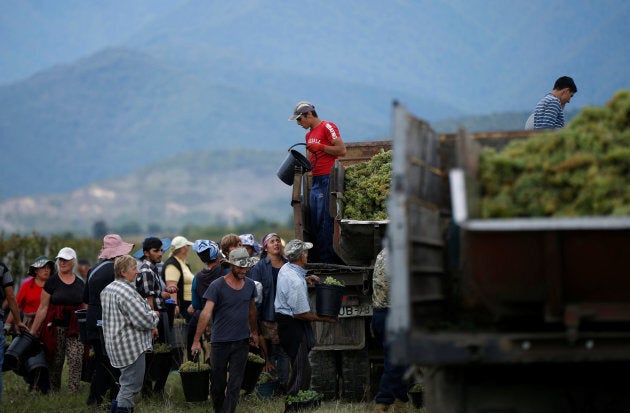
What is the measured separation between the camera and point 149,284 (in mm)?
11391

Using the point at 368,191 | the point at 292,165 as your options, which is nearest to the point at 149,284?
the point at 292,165

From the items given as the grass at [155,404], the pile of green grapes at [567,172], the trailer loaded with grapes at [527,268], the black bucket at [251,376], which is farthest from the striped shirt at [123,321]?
the pile of green grapes at [567,172]

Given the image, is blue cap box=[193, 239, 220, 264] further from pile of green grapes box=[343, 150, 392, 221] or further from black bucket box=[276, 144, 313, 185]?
pile of green grapes box=[343, 150, 392, 221]

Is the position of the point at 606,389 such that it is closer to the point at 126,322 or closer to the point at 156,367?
the point at 126,322

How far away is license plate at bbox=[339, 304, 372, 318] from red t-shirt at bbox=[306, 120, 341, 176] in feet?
7.27

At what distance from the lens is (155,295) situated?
11.4 meters

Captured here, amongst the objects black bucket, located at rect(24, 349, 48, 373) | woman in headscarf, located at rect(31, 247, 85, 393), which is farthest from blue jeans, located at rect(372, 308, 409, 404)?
black bucket, located at rect(24, 349, 48, 373)

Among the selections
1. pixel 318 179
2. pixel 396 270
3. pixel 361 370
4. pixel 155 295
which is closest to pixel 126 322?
pixel 155 295

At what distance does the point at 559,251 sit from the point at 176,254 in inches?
349

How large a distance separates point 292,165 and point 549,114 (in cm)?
359

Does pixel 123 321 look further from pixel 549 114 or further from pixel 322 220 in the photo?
pixel 549 114

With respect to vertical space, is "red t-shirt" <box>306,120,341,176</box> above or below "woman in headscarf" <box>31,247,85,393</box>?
above

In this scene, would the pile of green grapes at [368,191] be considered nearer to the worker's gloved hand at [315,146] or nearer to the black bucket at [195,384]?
the worker's gloved hand at [315,146]

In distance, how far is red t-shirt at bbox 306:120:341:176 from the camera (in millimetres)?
12305
